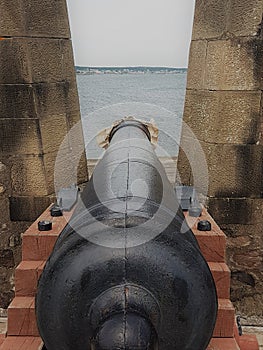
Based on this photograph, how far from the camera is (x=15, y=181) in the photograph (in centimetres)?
385

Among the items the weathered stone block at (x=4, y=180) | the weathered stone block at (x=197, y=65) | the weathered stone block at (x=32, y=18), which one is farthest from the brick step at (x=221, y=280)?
the weathered stone block at (x=32, y=18)

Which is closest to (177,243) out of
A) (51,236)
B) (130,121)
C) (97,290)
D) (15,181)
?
(97,290)

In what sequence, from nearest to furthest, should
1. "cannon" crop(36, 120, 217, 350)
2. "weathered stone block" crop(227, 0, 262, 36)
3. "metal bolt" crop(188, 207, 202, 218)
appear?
"cannon" crop(36, 120, 217, 350), "metal bolt" crop(188, 207, 202, 218), "weathered stone block" crop(227, 0, 262, 36)

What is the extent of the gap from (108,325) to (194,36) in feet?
10.1

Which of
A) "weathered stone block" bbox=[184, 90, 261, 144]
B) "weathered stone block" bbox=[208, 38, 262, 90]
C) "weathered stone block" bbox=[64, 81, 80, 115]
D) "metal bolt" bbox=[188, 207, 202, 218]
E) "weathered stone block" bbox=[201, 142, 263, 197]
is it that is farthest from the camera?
"weathered stone block" bbox=[64, 81, 80, 115]

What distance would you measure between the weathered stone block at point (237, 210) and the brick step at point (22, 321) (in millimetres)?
1948

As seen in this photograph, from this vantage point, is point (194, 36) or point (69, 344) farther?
point (194, 36)

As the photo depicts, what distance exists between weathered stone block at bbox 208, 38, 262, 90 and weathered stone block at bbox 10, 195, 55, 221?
5.06 ft

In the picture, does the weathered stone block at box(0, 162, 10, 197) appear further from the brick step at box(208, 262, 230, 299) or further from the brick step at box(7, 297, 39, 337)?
the brick step at box(208, 262, 230, 299)

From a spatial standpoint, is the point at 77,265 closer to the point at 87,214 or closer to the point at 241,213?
the point at 87,214

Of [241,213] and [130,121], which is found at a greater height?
[130,121]

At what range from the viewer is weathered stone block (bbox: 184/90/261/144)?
358 cm

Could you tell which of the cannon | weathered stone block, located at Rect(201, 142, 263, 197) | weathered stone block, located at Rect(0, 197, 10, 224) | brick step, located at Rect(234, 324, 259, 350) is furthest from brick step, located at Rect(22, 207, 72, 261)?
weathered stone block, located at Rect(201, 142, 263, 197)

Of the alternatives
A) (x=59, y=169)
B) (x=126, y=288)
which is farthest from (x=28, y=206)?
(x=126, y=288)
